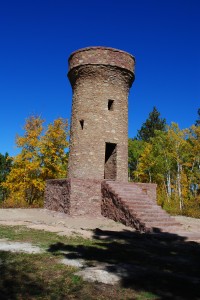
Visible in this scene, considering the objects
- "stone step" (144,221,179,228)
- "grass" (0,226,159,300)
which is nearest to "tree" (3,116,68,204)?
"stone step" (144,221,179,228)

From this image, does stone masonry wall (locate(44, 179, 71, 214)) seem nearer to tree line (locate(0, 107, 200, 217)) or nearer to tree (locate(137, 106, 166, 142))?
tree line (locate(0, 107, 200, 217))

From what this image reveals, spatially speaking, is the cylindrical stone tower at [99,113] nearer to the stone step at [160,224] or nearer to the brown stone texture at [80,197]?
the brown stone texture at [80,197]

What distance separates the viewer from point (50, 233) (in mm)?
8219

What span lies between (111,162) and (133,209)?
183 inches

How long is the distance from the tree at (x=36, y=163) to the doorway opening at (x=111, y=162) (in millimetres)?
7854

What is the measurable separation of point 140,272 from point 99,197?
754cm

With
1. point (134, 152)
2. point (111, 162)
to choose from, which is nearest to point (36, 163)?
point (111, 162)

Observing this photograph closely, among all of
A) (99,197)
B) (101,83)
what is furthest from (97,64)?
(99,197)

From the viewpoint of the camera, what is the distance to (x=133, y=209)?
33.3 ft

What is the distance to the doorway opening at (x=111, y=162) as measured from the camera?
14173 mm

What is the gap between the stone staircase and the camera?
952 centimetres

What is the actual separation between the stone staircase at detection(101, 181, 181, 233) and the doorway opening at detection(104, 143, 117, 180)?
1.71 meters

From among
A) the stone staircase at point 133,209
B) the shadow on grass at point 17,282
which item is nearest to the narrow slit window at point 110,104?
the stone staircase at point 133,209

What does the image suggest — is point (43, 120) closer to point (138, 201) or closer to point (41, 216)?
point (41, 216)
